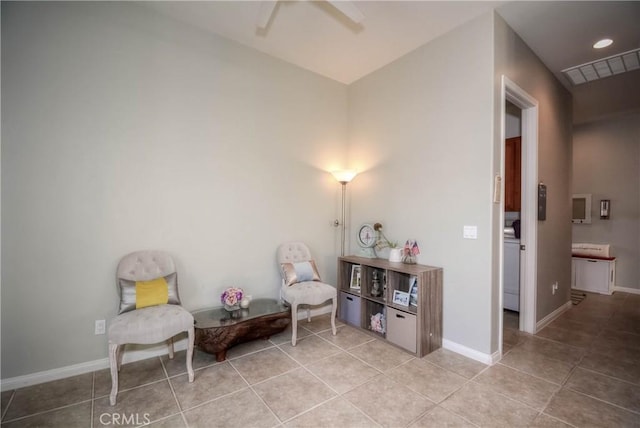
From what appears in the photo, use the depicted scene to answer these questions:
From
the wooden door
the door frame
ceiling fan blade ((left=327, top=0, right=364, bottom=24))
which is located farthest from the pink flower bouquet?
the wooden door

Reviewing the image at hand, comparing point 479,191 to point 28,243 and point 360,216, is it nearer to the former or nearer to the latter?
point 360,216

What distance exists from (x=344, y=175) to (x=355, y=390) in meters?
2.37

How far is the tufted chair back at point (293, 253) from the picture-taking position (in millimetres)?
3262

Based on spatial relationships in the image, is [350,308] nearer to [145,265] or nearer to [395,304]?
[395,304]

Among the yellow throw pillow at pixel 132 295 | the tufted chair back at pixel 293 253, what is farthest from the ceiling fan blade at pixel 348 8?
the yellow throw pillow at pixel 132 295

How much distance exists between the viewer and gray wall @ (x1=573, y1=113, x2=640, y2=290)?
15.8ft

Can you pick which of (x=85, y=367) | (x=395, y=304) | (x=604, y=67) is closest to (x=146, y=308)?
(x=85, y=367)

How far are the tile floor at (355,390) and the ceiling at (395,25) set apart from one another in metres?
2.99

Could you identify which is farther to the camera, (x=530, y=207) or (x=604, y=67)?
(x=604, y=67)

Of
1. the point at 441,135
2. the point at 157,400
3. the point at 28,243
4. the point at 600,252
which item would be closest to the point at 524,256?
the point at 441,135

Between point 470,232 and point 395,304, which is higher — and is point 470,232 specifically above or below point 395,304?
above

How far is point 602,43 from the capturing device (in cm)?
291

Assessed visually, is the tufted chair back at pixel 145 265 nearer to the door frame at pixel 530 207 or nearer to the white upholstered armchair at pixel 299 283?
the white upholstered armchair at pixel 299 283

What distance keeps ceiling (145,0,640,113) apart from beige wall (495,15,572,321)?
187 mm
